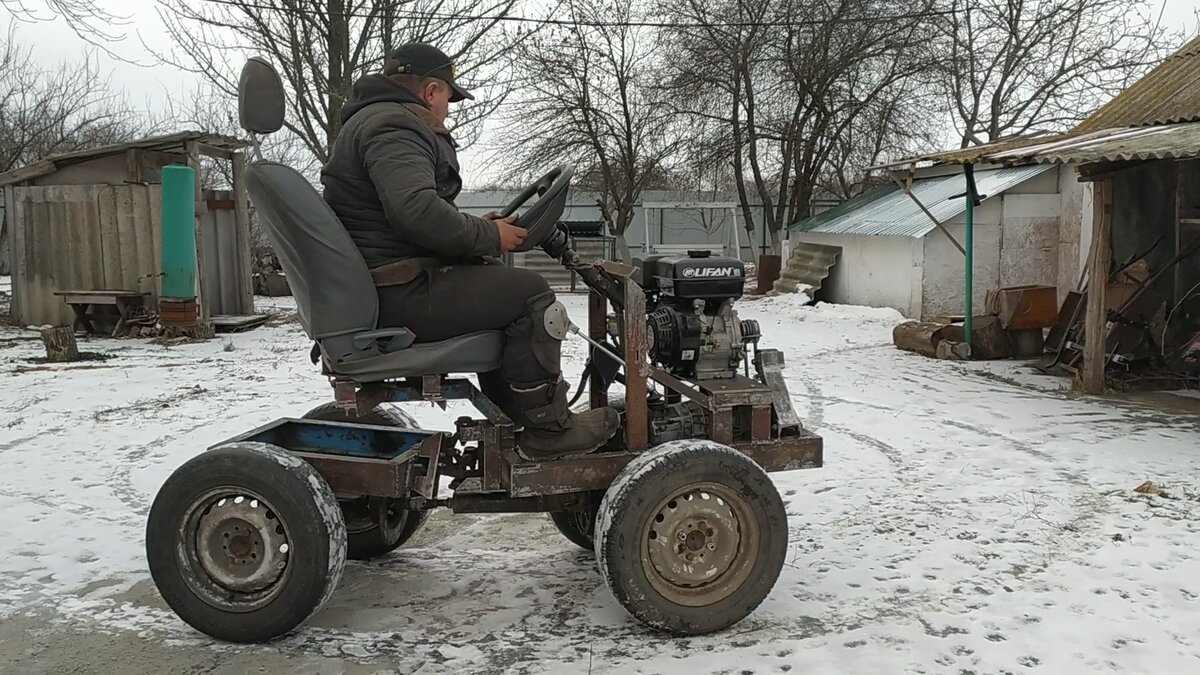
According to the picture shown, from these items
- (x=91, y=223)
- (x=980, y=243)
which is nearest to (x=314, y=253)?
(x=91, y=223)

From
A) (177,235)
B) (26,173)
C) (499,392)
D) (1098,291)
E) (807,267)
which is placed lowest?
(499,392)

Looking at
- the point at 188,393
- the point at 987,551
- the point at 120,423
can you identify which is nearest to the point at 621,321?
the point at 987,551

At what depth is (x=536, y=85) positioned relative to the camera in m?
22.5

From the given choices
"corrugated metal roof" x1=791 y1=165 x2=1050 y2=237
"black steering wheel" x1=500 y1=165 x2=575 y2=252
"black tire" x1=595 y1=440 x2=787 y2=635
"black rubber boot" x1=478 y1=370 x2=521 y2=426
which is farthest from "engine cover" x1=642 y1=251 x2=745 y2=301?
"corrugated metal roof" x1=791 y1=165 x2=1050 y2=237

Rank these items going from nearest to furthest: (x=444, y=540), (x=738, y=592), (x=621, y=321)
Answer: (x=738, y=592), (x=621, y=321), (x=444, y=540)

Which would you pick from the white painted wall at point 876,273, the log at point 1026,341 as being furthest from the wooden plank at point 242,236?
the log at point 1026,341

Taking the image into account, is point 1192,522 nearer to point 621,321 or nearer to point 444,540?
point 621,321

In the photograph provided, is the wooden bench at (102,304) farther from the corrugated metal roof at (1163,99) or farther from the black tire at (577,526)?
the corrugated metal roof at (1163,99)

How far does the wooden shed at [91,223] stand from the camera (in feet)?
44.3

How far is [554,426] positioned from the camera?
3836 millimetres

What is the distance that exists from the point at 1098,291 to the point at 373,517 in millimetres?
7283

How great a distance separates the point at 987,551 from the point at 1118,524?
936 millimetres

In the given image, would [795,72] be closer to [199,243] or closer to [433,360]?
[199,243]

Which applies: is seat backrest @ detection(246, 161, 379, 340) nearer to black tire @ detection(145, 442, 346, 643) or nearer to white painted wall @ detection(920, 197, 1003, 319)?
black tire @ detection(145, 442, 346, 643)
